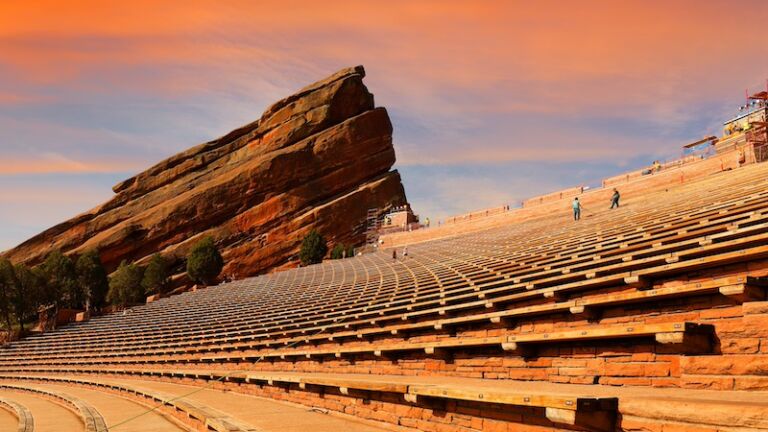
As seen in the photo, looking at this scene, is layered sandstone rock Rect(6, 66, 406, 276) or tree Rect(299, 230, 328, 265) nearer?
tree Rect(299, 230, 328, 265)

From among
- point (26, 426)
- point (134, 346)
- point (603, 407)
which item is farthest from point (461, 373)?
point (134, 346)

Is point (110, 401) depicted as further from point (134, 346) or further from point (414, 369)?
point (134, 346)

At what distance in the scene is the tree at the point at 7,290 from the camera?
125 feet

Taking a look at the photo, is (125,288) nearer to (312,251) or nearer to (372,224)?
(312,251)

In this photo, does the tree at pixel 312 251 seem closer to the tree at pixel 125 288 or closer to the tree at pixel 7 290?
the tree at pixel 125 288

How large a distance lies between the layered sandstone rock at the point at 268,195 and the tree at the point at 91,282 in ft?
28.2

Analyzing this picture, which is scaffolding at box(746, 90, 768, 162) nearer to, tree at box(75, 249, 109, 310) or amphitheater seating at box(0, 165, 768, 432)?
amphitheater seating at box(0, 165, 768, 432)

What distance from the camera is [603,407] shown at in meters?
3.50

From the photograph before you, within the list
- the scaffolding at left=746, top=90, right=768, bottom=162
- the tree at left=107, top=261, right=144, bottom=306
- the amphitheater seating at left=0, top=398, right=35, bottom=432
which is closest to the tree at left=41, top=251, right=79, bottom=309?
the tree at left=107, top=261, right=144, bottom=306

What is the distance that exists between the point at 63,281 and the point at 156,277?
22.4ft

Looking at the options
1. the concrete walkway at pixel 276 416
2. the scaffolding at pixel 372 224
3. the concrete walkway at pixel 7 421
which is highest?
the scaffolding at pixel 372 224

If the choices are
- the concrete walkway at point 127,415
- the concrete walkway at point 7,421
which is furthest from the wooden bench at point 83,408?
the concrete walkway at point 7,421

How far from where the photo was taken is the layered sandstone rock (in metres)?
54.6

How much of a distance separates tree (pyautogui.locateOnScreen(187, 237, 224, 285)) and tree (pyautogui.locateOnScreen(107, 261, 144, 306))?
4.07 m
